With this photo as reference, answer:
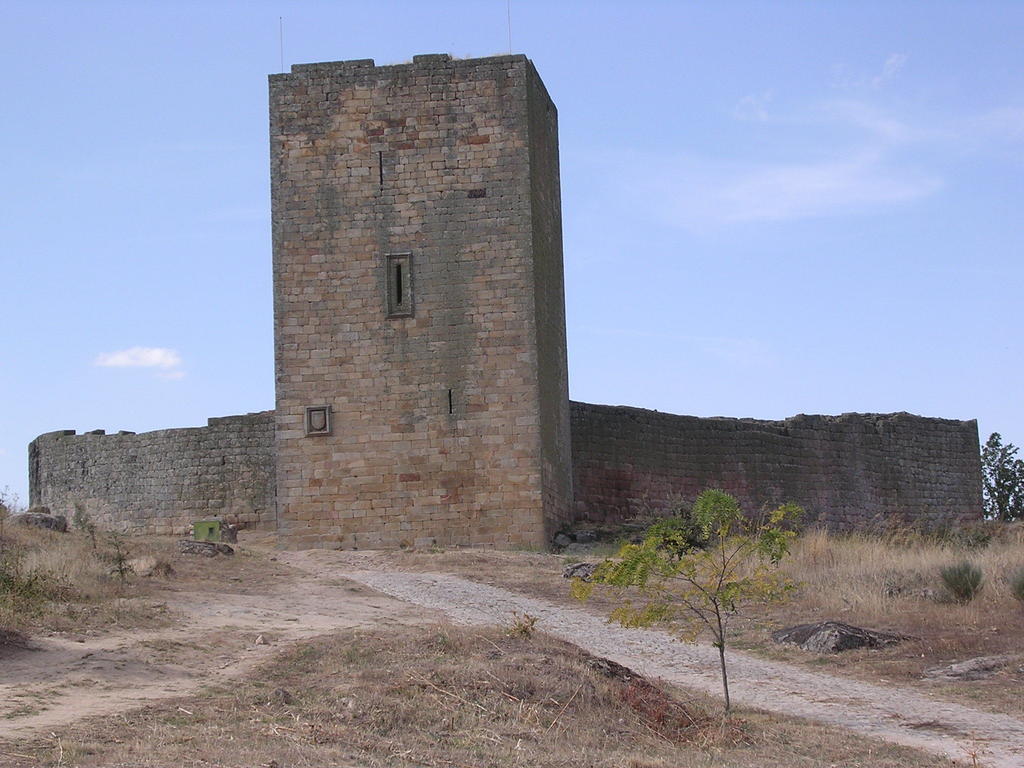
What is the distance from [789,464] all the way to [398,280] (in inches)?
315

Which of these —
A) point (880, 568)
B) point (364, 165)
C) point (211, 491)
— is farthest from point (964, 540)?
point (211, 491)

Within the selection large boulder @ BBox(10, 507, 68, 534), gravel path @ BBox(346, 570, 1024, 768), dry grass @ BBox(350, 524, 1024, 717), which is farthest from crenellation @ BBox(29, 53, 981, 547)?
gravel path @ BBox(346, 570, 1024, 768)

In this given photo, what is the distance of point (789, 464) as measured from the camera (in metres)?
24.1

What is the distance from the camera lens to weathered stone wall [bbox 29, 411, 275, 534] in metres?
22.1

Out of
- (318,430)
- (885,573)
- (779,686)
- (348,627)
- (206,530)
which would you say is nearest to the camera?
(779,686)

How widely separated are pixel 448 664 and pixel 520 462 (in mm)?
9084

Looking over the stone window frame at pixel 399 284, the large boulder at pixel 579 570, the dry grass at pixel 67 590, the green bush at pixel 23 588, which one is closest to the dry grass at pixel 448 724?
the dry grass at pixel 67 590

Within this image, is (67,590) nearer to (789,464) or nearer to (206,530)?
(206,530)

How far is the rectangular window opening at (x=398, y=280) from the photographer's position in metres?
19.2

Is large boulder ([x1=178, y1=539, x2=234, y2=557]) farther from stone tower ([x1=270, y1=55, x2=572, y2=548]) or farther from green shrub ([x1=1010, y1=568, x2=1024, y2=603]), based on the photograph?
green shrub ([x1=1010, y1=568, x2=1024, y2=603])

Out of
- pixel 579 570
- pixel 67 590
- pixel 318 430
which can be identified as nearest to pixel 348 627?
pixel 67 590

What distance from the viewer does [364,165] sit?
1952 cm

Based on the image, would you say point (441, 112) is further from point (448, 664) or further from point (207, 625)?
point (448, 664)

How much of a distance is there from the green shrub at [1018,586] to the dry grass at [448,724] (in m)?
4.52
